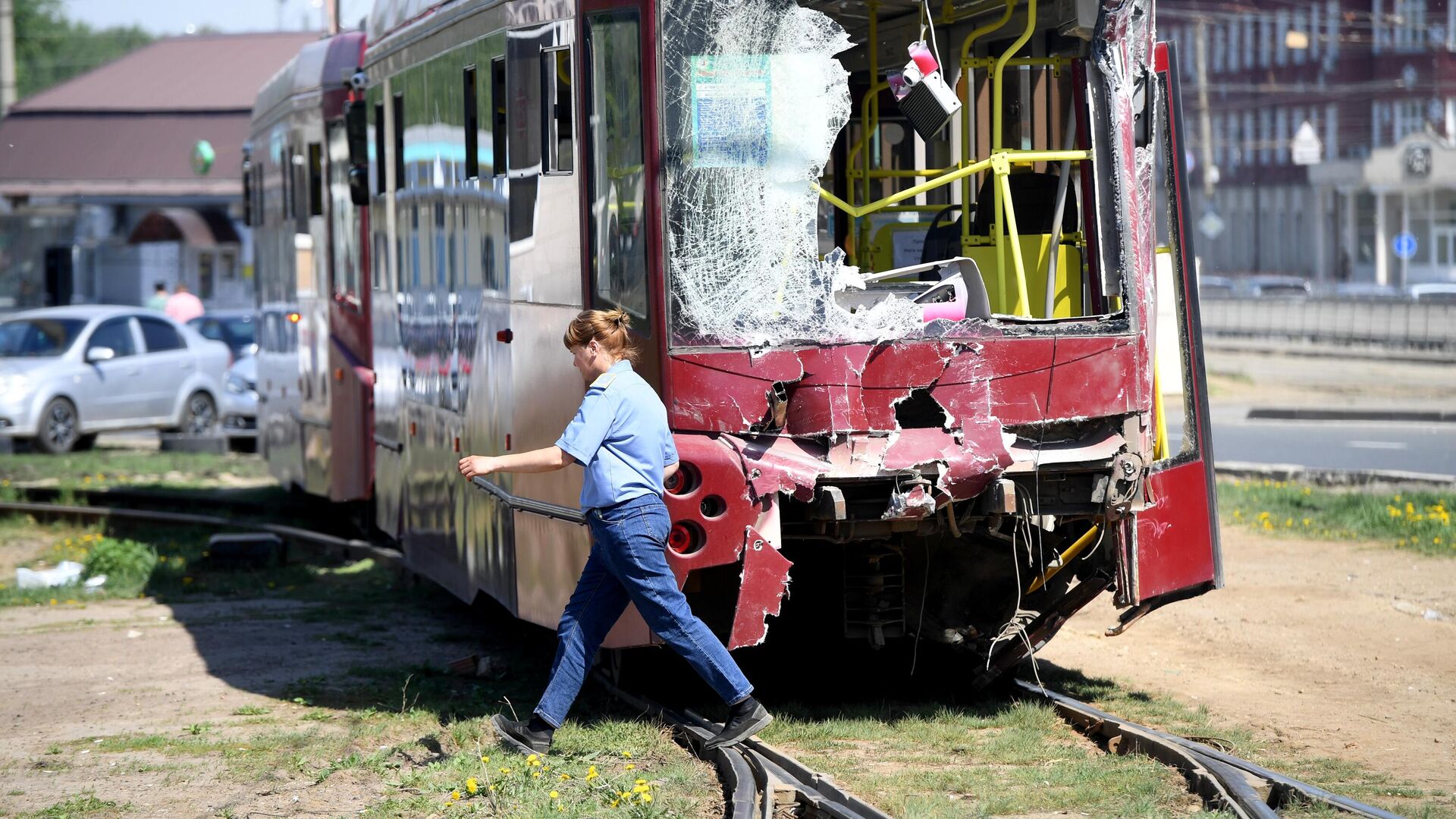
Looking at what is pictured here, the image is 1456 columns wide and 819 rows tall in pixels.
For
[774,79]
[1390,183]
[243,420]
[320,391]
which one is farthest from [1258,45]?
[774,79]

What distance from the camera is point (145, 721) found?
8086 millimetres

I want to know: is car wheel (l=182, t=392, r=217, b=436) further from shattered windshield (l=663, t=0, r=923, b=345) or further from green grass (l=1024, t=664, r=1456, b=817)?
shattered windshield (l=663, t=0, r=923, b=345)

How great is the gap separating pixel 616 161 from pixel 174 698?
11.2 feet

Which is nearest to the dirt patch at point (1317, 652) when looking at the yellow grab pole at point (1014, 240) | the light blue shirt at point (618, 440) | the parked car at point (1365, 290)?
the yellow grab pole at point (1014, 240)

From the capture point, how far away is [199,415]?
23875 mm

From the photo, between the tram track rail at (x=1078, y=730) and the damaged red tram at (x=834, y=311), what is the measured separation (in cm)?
42

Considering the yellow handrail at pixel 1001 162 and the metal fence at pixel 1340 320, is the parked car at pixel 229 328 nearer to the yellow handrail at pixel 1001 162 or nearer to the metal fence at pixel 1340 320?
the metal fence at pixel 1340 320

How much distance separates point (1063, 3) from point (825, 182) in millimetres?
1633

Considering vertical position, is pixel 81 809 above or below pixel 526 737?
below

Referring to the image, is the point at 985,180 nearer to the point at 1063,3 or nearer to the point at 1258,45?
the point at 1063,3

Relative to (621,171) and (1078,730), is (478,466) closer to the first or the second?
(621,171)

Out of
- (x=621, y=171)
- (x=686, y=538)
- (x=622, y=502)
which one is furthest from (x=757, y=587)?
(x=621, y=171)

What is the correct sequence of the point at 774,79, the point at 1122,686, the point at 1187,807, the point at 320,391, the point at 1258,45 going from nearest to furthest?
the point at 1187,807, the point at 774,79, the point at 1122,686, the point at 320,391, the point at 1258,45

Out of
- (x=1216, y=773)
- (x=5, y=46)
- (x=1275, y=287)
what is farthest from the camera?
(x=1275, y=287)
